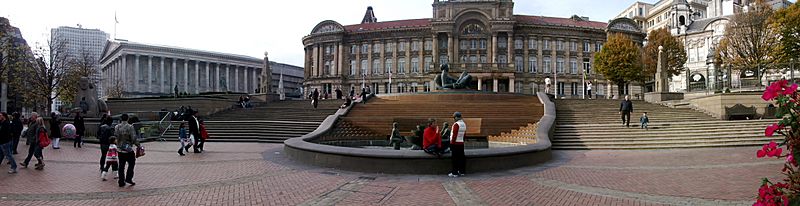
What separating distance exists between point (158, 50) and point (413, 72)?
58.6 metres

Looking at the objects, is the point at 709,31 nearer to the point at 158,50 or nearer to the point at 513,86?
the point at 513,86

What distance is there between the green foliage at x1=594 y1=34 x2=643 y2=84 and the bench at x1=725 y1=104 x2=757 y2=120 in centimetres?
2968

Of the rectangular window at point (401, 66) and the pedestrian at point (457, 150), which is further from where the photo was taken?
the rectangular window at point (401, 66)

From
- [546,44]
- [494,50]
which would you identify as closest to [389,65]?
[494,50]

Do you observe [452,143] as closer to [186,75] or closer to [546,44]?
[546,44]

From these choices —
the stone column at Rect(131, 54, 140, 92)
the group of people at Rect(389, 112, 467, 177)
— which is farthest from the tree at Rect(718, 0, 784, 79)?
the stone column at Rect(131, 54, 140, 92)

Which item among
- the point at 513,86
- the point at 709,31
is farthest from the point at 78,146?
the point at 709,31

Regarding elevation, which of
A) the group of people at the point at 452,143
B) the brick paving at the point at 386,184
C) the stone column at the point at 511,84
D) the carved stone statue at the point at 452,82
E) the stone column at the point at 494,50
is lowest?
the brick paving at the point at 386,184

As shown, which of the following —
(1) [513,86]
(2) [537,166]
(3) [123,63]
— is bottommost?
(2) [537,166]

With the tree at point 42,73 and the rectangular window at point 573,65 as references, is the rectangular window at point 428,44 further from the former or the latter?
the tree at point 42,73

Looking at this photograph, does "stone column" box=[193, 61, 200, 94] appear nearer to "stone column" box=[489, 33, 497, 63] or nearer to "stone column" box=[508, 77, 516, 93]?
"stone column" box=[489, 33, 497, 63]

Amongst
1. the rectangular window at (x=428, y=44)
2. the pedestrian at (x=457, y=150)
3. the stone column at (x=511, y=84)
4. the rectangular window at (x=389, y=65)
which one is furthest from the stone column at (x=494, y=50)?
the pedestrian at (x=457, y=150)

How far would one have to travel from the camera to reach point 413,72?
71.2m

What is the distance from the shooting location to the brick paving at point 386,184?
7.98m
